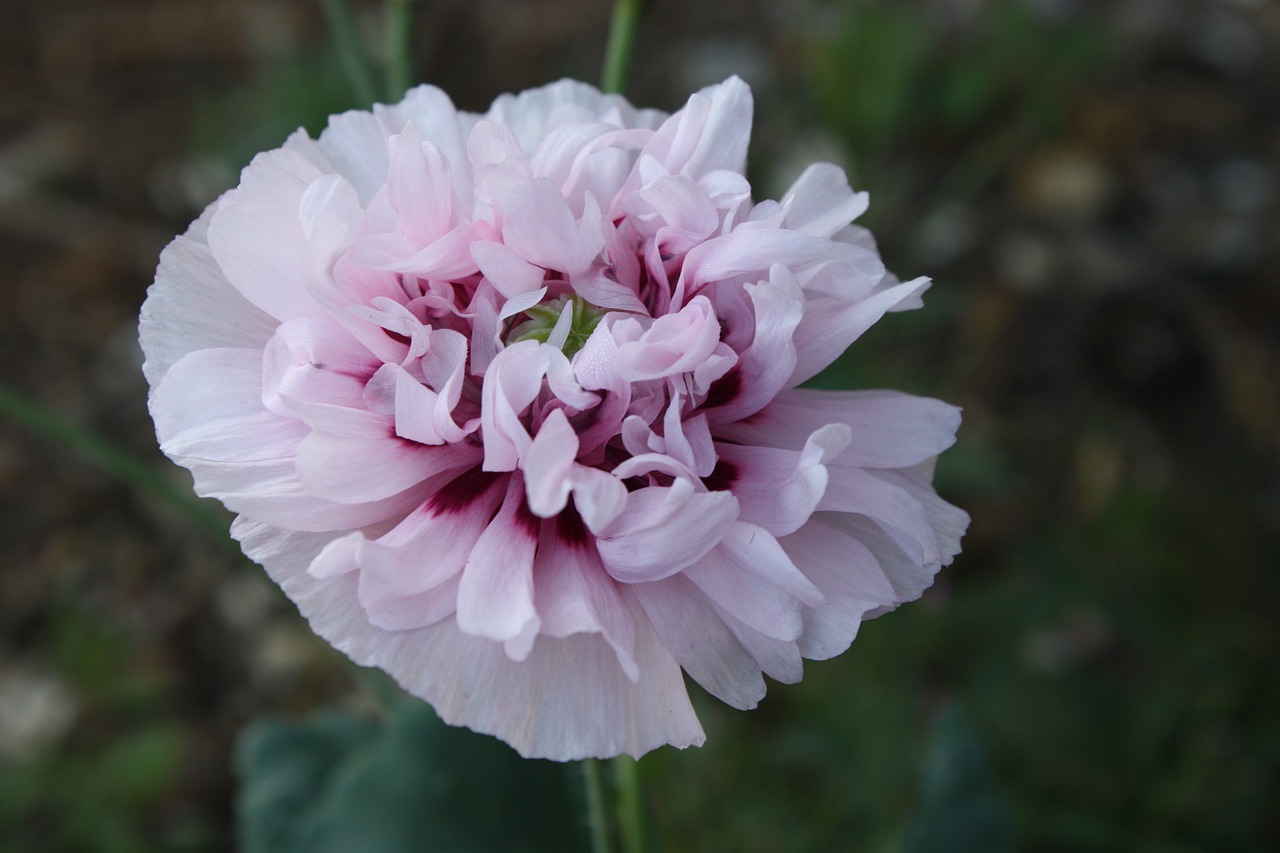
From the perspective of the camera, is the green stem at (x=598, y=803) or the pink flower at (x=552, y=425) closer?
the pink flower at (x=552, y=425)

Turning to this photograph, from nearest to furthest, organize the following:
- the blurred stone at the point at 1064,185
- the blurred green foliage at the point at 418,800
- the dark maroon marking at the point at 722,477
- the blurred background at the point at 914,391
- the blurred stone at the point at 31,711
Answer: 1. the dark maroon marking at the point at 722,477
2. the blurred green foliage at the point at 418,800
3. the blurred background at the point at 914,391
4. the blurred stone at the point at 31,711
5. the blurred stone at the point at 1064,185

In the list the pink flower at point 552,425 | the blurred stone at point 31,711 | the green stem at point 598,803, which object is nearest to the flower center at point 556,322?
the pink flower at point 552,425

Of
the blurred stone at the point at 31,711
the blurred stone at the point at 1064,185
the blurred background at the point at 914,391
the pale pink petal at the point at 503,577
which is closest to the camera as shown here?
the pale pink petal at the point at 503,577

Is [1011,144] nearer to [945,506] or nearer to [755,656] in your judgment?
[945,506]

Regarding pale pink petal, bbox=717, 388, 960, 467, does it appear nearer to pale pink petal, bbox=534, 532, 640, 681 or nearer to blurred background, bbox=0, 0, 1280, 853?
pale pink petal, bbox=534, 532, 640, 681

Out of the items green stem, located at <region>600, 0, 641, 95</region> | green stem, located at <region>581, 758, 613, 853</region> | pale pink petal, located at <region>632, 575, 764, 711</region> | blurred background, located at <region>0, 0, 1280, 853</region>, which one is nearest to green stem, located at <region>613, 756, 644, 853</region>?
green stem, located at <region>581, 758, 613, 853</region>

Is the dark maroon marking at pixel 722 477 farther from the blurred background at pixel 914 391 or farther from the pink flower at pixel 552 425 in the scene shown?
the blurred background at pixel 914 391

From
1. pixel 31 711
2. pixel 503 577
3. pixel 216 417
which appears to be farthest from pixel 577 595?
pixel 31 711
